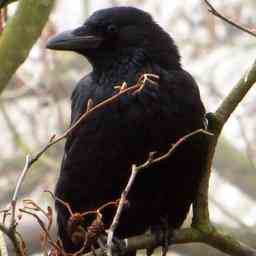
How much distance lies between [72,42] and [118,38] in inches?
8.6

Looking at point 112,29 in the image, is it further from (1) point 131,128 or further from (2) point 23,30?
(1) point 131,128

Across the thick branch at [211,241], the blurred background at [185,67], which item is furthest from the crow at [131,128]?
the blurred background at [185,67]

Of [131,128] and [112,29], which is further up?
[112,29]

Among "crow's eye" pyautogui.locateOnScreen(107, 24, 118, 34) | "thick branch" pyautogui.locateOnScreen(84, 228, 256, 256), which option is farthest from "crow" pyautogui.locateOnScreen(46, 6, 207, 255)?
"thick branch" pyautogui.locateOnScreen(84, 228, 256, 256)

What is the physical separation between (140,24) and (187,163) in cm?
70

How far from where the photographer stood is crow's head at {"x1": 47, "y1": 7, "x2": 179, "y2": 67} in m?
3.88

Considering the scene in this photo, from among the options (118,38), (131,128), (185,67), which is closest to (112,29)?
(118,38)

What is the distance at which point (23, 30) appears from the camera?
12.4ft

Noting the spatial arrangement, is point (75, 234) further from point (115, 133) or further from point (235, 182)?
point (235, 182)

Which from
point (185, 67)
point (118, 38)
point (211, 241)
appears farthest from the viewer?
point (185, 67)

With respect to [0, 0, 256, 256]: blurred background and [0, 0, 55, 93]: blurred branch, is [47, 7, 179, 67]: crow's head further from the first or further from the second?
[0, 0, 256, 256]: blurred background

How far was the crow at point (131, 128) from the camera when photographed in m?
3.70

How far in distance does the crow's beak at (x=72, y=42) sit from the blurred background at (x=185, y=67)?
1.58 meters

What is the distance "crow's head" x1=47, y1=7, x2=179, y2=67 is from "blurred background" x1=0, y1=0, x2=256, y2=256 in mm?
1489
